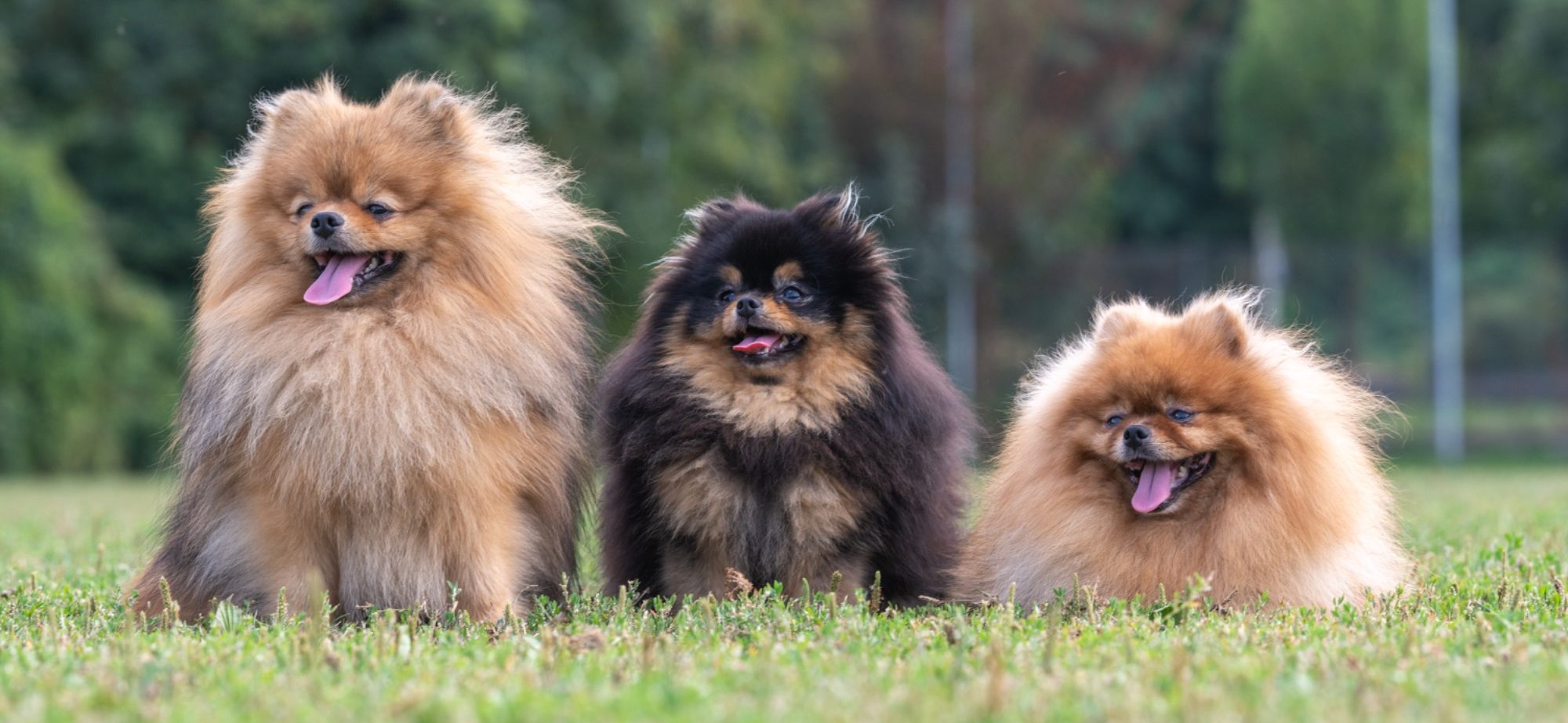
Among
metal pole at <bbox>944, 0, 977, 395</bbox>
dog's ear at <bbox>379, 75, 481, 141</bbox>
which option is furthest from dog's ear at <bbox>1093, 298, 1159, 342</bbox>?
metal pole at <bbox>944, 0, 977, 395</bbox>

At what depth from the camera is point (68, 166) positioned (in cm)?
2169

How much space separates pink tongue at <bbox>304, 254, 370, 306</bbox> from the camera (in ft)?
17.1

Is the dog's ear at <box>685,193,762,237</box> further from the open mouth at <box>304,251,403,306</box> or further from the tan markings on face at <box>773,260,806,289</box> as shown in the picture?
the open mouth at <box>304,251,403,306</box>

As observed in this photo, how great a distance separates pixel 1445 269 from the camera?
23484 mm

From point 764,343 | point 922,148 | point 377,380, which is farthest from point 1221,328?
point 922,148

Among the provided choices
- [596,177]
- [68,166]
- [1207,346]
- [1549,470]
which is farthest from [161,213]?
[1207,346]

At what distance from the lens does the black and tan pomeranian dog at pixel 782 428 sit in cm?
546

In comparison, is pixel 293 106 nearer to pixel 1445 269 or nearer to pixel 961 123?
pixel 1445 269

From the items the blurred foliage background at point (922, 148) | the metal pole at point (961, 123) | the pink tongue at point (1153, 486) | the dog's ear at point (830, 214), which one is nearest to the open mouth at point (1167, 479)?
the pink tongue at point (1153, 486)

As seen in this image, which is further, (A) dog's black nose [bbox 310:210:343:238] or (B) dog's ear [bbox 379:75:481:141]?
(B) dog's ear [bbox 379:75:481:141]

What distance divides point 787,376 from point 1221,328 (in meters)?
1.43

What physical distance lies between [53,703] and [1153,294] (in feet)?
75.0

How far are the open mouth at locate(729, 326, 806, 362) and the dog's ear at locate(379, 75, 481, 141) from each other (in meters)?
1.16

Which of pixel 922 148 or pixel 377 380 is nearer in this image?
pixel 377 380
